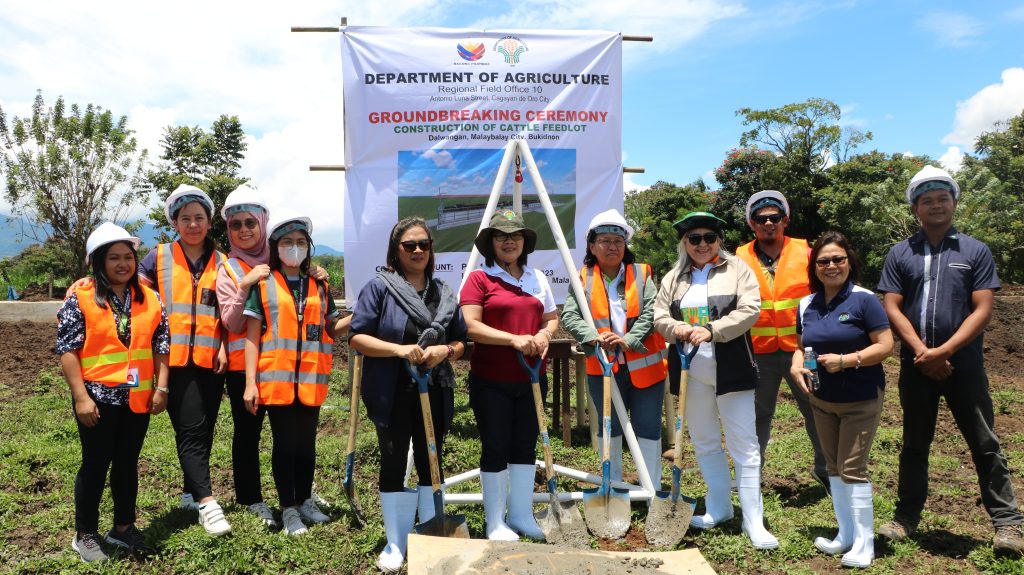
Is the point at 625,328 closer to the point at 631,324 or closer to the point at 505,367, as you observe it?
the point at 631,324

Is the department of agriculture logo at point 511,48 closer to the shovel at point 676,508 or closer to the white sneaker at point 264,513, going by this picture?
the shovel at point 676,508

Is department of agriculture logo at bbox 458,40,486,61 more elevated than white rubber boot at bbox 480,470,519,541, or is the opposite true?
department of agriculture logo at bbox 458,40,486,61

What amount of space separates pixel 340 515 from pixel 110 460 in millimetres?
1371

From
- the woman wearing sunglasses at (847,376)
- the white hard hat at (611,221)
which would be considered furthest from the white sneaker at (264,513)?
the woman wearing sunglasses at (847,376)

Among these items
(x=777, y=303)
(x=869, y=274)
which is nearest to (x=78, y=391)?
(x=777, y=303)

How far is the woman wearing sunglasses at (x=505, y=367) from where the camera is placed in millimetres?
3668

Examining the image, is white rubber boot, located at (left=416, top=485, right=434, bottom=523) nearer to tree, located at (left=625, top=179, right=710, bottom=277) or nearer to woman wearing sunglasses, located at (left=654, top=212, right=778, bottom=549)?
woman wearing sunglasses, located at (left=654, top=212, right=778, bottom=549)

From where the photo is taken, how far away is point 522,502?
3840 mm

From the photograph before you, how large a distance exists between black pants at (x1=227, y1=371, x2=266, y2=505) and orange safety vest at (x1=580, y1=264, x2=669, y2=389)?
2116 millimetres

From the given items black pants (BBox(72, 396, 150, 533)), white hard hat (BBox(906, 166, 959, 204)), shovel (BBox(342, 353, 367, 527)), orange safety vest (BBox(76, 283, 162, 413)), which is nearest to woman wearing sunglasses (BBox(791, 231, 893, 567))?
white hard hat (BBox(906, 166, 959, 204))

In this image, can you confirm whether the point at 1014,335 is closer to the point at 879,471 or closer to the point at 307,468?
the point at 879,471

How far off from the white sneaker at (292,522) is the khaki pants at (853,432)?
9.99ft

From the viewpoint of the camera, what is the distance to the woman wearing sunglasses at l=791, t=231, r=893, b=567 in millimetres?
3416

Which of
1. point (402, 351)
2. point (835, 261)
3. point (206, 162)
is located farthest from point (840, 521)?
point (206, 162)
